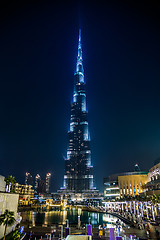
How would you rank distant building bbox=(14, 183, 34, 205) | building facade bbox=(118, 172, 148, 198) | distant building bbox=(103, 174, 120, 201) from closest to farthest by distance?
building facade bbox=(118, 172, 148, 198) < distant building bbox=(14, 183, 34, 205) < distant building bbox=(103, 174, 120, 201)

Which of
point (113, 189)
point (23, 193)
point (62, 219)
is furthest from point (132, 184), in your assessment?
point (23, 193)

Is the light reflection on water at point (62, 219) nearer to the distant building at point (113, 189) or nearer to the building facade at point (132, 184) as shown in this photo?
the building facade at point (132, 184)

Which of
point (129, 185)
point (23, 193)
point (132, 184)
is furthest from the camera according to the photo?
point (23, 193)

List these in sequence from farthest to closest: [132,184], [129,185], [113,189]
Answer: [113,189]
[129,185]
[132,184]

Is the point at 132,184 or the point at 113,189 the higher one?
the point at 132,184

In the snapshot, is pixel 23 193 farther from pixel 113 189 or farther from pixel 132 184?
pixel 132 184

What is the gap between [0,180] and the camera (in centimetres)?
3209

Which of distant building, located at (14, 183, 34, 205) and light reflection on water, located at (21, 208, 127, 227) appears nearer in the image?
light reflection on water, located at (21, 208, 127, 227)

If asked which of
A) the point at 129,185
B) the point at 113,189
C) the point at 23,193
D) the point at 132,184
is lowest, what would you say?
the point at 23,193

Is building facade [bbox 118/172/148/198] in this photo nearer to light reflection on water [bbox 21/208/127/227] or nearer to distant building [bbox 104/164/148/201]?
distant building [bbox 104/164/148/201]

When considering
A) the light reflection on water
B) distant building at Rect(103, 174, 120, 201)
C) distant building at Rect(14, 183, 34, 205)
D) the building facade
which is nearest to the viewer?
the light reflection on water

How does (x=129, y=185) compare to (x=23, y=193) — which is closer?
(x=129, y=185)

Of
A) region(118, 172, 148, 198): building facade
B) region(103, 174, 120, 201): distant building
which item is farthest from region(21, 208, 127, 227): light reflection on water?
region(103, 174, 120, 201): distant building

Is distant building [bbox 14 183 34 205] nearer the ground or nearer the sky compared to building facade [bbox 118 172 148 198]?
nearer the ground
